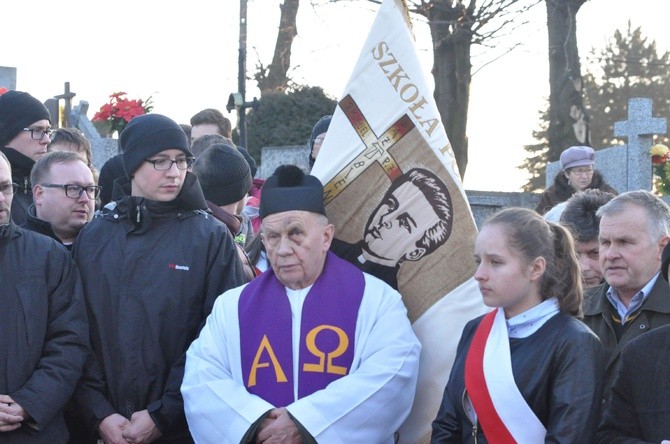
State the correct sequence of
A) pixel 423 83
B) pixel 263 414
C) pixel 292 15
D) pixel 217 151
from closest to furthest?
pixel 263 414 < pixel 423 83 < pixel 217 151 < pixel 292 15

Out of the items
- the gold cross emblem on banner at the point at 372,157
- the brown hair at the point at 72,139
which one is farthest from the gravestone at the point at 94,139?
the gold cross emblem on banner at the point at 372,157

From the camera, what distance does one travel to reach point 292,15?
2019 cm

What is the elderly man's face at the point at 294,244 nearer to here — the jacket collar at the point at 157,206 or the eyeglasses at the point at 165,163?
the jacket collar at the point at 157,206

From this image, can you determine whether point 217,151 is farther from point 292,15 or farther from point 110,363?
point 292,15

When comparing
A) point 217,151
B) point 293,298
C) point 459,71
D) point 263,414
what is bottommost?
point 263,414

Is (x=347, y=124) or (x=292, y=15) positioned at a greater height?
(x=292, y=15)

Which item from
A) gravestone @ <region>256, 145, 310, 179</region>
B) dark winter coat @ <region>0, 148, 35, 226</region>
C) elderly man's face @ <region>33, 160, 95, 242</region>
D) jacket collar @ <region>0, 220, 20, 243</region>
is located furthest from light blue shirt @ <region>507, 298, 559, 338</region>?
gravestone @ <region>256, 145, 310, 179</region>

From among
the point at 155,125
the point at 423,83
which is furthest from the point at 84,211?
the point at 423,83

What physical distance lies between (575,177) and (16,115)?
4350mm

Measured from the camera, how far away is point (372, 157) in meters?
5.30

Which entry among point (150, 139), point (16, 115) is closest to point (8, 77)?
point (16, 115)

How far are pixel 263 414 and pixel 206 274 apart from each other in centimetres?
77

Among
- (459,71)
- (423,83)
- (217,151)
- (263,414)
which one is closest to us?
(263,414)

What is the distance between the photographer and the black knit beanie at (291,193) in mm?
4992
